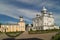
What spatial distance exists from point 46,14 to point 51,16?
333 cm

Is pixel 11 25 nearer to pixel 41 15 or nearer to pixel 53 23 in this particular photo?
pixel 41 15

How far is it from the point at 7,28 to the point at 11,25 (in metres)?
1.86

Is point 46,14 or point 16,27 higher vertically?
point 46,14

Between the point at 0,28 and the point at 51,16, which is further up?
the point at 51,16

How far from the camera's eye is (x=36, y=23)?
65625mm

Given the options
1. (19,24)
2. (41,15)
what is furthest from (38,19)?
(19,24)

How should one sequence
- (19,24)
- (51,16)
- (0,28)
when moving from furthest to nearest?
(51,16)
(19,24)
(0,28)

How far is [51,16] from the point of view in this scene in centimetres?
6372

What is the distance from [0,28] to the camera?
5569cm

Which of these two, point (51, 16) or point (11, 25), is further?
point (51, 16)

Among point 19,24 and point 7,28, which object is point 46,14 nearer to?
point 19,24

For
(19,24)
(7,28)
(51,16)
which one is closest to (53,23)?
(51,16)

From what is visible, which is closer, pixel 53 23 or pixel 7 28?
pixel 7 28

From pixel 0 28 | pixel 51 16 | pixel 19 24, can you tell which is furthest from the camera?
pixel 51 16
